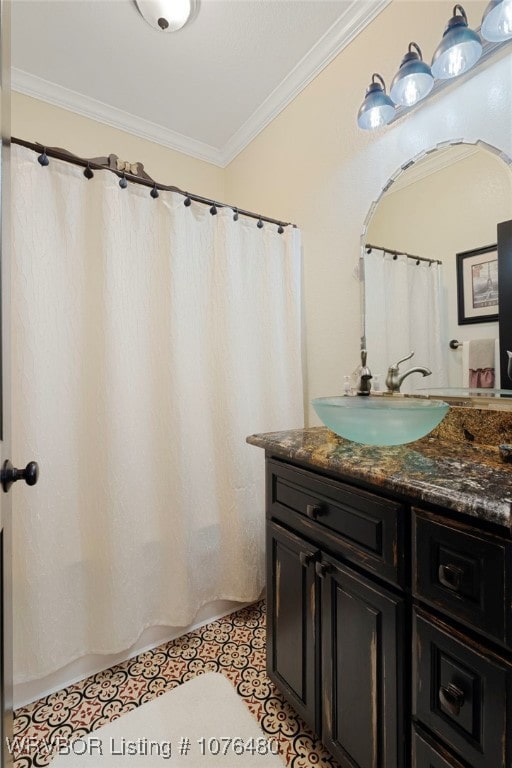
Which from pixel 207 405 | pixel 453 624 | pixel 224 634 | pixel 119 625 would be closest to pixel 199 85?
pixel 207 405

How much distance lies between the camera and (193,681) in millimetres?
1343

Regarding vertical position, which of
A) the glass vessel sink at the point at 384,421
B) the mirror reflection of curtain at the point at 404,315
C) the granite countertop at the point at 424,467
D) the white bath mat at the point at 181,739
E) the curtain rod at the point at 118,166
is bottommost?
the white bath mat at the point at 181,739

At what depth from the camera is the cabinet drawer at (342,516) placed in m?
0.77

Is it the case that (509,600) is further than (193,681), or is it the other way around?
(193,681)

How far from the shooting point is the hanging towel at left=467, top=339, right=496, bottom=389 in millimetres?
1124

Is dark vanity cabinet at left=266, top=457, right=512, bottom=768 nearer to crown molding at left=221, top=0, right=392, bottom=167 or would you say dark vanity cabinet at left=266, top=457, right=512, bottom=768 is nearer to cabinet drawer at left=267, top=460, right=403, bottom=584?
cabinet drawer at left=267, top=460, right=403, bottom=584

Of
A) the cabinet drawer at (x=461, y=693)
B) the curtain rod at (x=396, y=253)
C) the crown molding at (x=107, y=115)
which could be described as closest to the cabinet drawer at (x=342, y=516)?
the cabinet drawer at (x=461, y=693)

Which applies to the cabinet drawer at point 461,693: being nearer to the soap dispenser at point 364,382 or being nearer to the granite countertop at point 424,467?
the granite countertop at point 424,467

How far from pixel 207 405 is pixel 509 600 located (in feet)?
4.12

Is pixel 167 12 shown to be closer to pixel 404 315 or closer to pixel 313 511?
pixel 404 315

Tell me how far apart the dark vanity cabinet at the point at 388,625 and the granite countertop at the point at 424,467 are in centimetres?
5

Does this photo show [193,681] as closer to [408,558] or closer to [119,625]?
[119,625]

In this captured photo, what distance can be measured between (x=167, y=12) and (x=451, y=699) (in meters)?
2.40

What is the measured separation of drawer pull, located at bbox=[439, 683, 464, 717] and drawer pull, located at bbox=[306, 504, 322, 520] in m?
0.42
